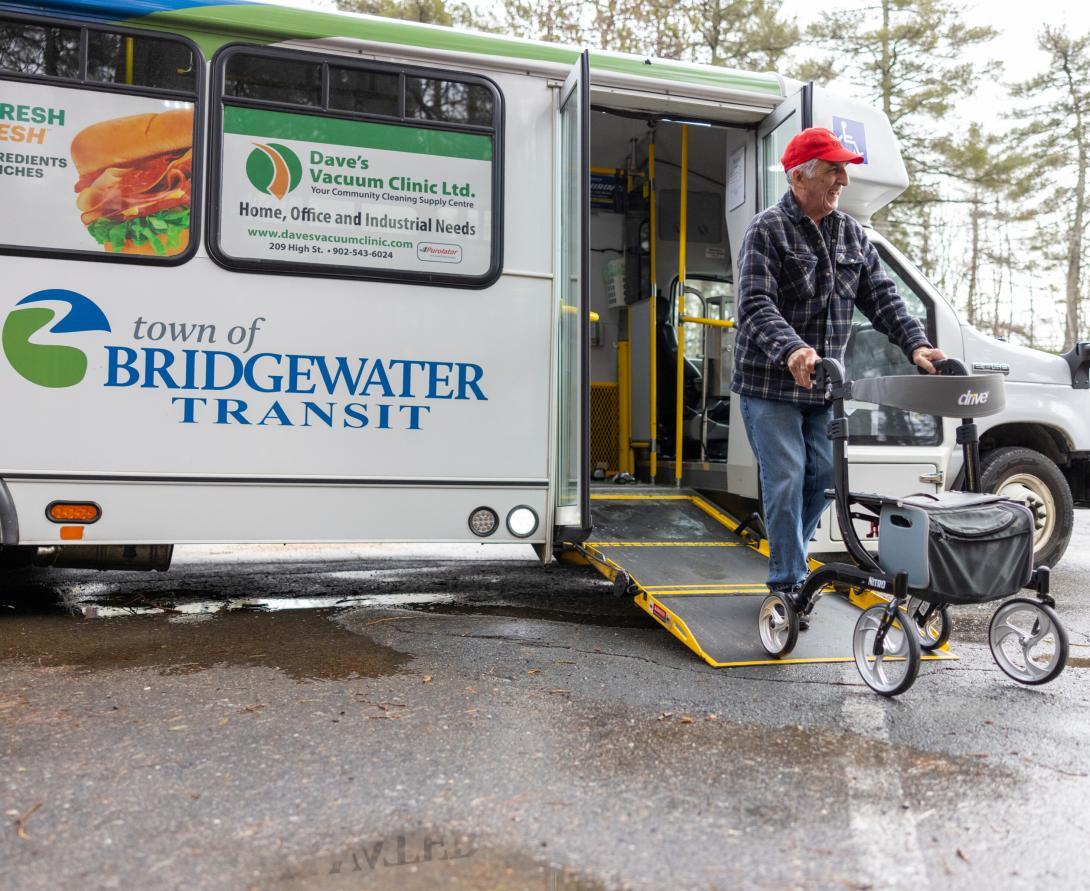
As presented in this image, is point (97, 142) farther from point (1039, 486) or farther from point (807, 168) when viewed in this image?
point (1039, 486)

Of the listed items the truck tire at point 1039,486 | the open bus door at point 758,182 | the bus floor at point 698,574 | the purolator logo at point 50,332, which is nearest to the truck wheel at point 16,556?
the purolator logo at point 50,332

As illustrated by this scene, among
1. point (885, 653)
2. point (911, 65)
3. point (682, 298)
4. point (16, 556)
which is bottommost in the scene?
point (885, 653)

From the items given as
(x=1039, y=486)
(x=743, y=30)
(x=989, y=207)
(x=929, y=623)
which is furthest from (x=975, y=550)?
(x=989, y=207)

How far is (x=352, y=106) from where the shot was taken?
4199 millimetres

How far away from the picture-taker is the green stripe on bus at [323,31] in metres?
4.03

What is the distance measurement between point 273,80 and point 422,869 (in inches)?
134

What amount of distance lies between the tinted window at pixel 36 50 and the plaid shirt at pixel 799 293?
2912 millimetres

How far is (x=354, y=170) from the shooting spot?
4199 mm

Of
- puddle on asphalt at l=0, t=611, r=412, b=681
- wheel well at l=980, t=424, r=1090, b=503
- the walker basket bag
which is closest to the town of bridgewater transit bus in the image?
puddle on asphalt at l=0, t=611, r=412, b=681

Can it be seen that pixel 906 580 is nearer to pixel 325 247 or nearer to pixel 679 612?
pixel 679 612

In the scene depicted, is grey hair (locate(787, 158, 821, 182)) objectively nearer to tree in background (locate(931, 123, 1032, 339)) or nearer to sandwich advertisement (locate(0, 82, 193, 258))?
sandwich advertisement (locate(0, 82, 193, 258))

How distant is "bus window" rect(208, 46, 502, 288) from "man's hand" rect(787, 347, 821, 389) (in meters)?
1.61

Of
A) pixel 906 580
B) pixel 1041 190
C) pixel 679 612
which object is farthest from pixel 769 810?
pixel 1041 190

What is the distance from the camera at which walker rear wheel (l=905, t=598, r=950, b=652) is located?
11.3 feet
